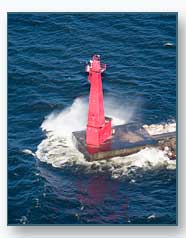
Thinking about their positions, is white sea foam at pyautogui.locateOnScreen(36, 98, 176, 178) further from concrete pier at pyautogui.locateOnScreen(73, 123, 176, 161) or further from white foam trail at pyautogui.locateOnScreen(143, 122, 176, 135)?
white foam trail at pyautogui.locateOnScreen(143, 122, 176, 135)

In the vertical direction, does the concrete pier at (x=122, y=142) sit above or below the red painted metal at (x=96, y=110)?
below

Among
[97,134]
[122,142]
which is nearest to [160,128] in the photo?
[122,142]

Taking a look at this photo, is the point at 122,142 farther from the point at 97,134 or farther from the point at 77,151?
the point at 77,151

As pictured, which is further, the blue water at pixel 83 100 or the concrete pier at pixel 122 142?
the concrete pier at pixel 122 142

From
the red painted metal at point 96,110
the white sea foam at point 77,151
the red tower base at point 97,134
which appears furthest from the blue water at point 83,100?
the red tower base at point 97,134

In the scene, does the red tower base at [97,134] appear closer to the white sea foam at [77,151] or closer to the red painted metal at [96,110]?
the red painted metal at [96,110]

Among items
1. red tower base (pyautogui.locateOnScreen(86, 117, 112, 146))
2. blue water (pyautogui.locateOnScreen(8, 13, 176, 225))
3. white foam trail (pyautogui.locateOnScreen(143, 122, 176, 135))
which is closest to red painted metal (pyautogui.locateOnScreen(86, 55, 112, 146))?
red tower base (pyautogui.locateOnScreen(86, 117, 112, 146))
